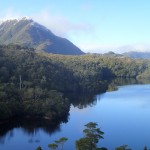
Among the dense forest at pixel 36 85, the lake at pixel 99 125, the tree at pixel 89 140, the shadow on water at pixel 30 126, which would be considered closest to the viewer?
the tree at pixel 89 140

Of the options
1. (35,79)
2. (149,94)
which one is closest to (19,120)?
(35,79)

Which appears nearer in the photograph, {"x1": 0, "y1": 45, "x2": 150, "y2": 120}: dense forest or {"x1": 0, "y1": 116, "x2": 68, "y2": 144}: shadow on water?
{"x1": 0, "y1": 116, "x2": 68, "y2": 144}: shadow on water

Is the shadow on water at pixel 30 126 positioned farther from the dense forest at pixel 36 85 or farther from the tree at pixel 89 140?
the tree at pixel 89 140

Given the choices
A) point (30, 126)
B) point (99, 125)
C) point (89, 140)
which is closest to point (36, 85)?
point (30, 126)

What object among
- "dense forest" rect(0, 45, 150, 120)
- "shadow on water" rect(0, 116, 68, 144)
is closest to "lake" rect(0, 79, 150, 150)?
"shadow on water" rect(0, 116, 68, 144)

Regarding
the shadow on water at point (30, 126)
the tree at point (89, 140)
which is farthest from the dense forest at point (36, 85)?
the tree at point (89, 140)

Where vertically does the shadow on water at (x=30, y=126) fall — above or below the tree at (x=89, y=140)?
below

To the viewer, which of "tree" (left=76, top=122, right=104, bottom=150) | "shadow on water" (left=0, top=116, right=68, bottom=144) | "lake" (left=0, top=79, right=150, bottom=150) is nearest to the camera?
"tree" (left=76, top=122, right=104, bottom=150)

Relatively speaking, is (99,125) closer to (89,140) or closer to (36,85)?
(36,85)

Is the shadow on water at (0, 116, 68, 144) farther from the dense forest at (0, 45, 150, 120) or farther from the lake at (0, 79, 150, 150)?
the dense forest at (0, 45, 150, 120)
